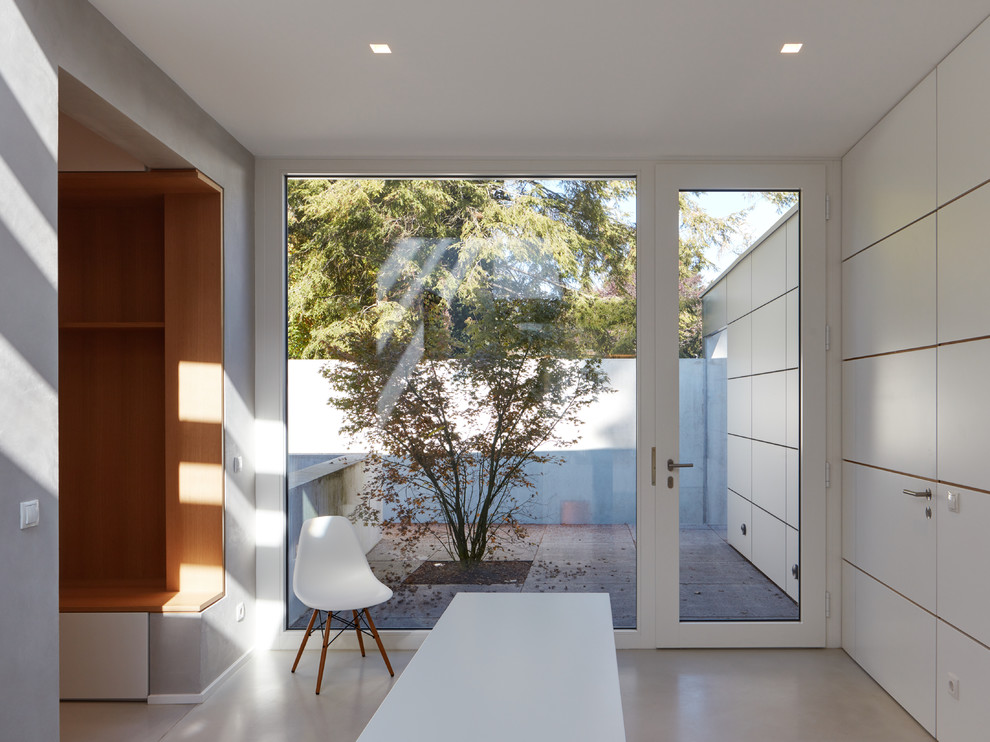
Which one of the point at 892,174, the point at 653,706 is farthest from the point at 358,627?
the point at 892,174

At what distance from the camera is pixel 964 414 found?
2914 millimetres

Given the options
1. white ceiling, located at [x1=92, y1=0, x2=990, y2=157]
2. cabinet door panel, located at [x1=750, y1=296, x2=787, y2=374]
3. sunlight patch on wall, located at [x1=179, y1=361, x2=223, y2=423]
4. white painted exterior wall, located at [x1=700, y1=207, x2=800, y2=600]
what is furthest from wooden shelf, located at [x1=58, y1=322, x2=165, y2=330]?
cabinet door panel, located at [x1=750, y1=296, x2=787, y2=374]

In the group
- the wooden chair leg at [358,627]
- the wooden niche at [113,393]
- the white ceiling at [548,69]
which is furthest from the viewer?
the wooden niche at [113,393]

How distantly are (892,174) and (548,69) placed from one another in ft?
6.02

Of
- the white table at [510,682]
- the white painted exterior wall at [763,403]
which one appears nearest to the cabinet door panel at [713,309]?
the white painted exterior wall at [763,403]

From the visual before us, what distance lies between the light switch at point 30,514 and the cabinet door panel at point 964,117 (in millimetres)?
3619

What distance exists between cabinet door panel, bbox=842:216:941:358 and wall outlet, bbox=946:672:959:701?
A: 1403 millimetres

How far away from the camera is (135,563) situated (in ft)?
13.8

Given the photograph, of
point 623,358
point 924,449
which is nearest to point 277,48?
point 623,358

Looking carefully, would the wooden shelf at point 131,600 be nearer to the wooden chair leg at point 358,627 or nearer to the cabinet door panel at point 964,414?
the wooden chair leg at point 358,627

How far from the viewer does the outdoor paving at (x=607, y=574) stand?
4324 mm

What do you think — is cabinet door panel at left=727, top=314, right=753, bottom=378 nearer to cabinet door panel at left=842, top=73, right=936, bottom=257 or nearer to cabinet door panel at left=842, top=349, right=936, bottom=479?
cabinet door panel at left=842, top=349, right=936, bottom=479

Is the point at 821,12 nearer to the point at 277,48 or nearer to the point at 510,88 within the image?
the point at 510,88

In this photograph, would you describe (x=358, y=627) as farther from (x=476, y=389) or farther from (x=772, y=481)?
(x=772, y=481)
